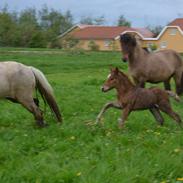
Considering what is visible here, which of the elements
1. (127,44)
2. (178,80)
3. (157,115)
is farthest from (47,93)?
(178,80)

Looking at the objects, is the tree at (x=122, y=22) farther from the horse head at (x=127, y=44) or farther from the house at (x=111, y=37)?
the horse head at (x=127, y=44)

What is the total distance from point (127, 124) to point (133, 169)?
3.62m

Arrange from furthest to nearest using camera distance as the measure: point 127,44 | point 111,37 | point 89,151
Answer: point 111,37 < point 127,44 < point 89,151

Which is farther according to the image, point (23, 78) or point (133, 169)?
point (23, 78)

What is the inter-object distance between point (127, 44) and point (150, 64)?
3.80 ft

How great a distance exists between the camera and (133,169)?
20.4ft

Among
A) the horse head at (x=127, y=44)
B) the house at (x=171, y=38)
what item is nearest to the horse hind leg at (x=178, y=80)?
the horse head at (x=127, y=44)

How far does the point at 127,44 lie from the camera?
1326 cm

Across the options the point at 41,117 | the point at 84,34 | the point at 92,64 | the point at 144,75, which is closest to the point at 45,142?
the point at 41,117

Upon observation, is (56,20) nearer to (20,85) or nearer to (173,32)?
(173,32)

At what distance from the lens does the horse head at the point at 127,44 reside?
42.8ft

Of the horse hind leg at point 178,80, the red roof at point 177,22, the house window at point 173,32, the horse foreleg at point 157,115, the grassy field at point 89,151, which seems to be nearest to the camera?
the grassy field at point 89,151

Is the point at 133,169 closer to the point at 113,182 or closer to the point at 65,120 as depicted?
the point at 113,182

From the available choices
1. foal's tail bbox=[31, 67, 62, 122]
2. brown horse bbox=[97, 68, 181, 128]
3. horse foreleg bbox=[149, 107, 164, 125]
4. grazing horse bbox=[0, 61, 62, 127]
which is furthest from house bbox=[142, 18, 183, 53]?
grazing horse bbox=[0, 61, 62, 127]
